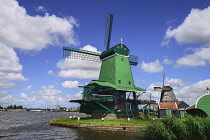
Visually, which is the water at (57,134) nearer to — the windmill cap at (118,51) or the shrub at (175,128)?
the shrub at (175,128)

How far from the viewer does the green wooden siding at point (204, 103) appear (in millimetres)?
29614

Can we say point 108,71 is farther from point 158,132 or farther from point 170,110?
point 158,132

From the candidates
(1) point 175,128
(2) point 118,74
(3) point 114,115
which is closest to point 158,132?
(1) point 175,128

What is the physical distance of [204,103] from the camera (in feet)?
98.0

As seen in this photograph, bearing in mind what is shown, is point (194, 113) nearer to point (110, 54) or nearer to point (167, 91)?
point (167, 91)

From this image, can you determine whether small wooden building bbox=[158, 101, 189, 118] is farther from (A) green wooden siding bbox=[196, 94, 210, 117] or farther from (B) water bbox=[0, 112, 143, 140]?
(B) water bbox=[0, 112, 143, 140]

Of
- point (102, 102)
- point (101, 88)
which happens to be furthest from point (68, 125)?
point (101, 88)

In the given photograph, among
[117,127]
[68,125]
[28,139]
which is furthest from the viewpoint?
[68,125]

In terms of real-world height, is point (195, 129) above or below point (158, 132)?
above

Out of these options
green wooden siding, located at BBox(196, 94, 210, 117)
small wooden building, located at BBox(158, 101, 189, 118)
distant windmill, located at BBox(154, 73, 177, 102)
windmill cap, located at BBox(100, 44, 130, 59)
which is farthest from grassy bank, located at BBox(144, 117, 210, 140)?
distant windmill, located at BBox(154, 73, 177, 102)

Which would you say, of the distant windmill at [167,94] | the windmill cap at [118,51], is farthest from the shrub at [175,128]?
the distant windmill at [167,94]

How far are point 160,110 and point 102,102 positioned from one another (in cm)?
1535

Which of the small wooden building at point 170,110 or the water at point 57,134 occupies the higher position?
the small wooden building at point 170,110

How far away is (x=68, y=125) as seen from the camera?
103 feet
